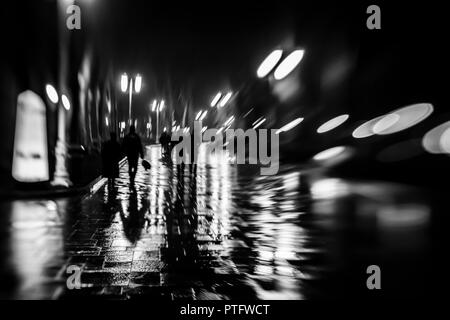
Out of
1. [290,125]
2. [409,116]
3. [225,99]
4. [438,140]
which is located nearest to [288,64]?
[290,125]

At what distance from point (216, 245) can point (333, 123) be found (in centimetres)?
1275

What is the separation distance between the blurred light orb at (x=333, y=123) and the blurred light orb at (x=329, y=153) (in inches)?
36.6

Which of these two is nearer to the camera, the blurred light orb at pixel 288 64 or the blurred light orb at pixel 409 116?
the blurred light orb at pixel 409 116

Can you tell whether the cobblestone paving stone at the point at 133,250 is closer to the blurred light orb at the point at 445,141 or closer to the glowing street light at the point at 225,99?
the blurred light orb at the point at 445,141

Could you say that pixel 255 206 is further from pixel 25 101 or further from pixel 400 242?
pixel 25 101

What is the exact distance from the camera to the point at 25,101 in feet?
32.6

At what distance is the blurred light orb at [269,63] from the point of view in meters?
19.0

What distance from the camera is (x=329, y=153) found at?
700 inches

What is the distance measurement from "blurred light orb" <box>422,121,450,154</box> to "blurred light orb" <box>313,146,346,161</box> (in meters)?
4.60

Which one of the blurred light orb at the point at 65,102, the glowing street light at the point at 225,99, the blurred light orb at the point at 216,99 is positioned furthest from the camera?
the blurred light orb at the point at 216,99

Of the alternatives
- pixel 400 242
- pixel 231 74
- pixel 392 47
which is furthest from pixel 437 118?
pixel 231 74

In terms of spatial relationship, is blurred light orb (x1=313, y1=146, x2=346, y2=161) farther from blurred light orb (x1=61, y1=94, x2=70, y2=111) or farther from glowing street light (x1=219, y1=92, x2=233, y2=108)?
glowing street light (x1=219, y1=92, x2=233, y2=108)

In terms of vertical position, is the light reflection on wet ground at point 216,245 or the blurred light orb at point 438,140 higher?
the blurred light orb at point 438,140

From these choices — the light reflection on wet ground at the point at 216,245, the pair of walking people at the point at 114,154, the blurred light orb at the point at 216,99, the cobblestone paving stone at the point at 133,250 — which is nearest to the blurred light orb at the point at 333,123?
the light reflection on wet ground at the point at 216,245
